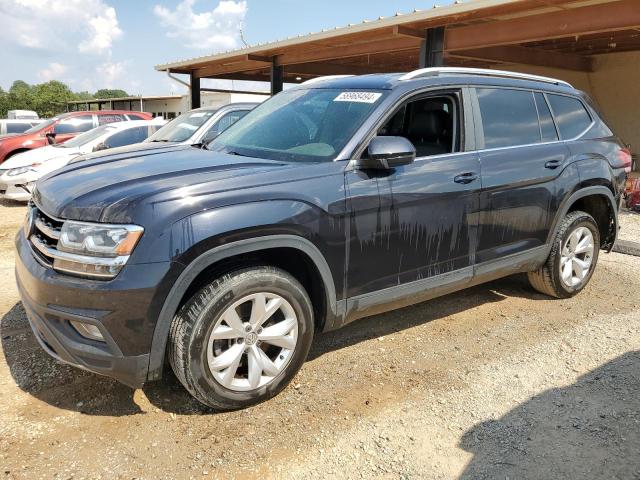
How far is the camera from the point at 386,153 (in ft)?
9.95

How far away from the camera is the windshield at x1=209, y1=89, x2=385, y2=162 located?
3.23m

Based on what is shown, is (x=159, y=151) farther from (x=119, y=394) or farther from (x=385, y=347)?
(x=385, y=347)

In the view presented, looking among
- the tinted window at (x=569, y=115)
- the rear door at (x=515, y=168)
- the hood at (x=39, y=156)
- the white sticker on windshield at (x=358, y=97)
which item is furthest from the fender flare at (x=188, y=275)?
the hood at (x=39, y=156)

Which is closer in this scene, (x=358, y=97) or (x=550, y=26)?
(x=358, y=97)

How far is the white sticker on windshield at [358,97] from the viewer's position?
3.38 meters

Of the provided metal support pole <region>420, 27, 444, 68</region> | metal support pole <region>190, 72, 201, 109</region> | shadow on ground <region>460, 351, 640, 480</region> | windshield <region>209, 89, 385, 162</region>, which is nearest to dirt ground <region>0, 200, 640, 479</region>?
shadow on ground <region>460, 351, 640, 480</region>

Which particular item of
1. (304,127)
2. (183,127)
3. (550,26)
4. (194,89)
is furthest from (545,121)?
(194,89)

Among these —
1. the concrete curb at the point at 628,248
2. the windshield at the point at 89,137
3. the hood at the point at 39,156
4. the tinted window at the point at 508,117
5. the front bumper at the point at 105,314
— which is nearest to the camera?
the front bumper at the point at 105,314

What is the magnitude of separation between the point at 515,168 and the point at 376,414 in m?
2.14

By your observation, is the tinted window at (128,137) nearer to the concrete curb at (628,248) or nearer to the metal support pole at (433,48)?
the metal support pole at (433,48)

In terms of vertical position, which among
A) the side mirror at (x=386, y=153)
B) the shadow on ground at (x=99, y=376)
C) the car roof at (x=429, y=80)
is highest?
the car roof at (x=429, y=80)

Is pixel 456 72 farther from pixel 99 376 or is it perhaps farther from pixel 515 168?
pixel 99 376

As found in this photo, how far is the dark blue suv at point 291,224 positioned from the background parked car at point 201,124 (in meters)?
3.02

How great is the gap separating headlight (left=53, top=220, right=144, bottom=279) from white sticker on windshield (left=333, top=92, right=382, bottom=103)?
1727mm
